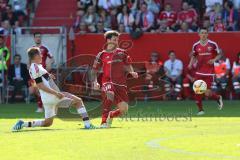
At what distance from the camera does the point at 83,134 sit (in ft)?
47.0

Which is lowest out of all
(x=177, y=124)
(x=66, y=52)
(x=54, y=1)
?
(x=177, y=124)

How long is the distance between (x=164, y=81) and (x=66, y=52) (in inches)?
157

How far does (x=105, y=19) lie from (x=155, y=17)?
6.56 feet

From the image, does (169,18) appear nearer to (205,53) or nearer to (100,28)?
(100,28)

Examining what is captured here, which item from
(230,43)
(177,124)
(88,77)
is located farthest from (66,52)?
(177,124)

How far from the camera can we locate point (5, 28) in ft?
95.8

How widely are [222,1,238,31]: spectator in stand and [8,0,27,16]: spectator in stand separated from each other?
27.6ft

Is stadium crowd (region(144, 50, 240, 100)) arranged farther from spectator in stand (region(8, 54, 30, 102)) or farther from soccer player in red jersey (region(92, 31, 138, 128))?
soccer player in red jersey (region(92, 31, 138, 128))

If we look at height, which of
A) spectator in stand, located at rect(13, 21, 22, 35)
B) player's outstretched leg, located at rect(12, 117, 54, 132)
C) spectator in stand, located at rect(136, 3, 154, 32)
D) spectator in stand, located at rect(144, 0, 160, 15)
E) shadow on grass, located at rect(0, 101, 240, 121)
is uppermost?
spectator in stand, located at rect(144, 0, 160, 15)

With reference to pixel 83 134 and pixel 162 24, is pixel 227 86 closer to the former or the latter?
pixel 162 24

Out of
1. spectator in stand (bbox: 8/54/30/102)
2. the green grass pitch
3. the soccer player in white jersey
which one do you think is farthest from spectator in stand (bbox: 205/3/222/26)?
the soccer player in white jersey

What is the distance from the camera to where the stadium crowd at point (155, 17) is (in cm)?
2833

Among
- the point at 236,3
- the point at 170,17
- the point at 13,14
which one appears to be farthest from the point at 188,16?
the point at 13,14

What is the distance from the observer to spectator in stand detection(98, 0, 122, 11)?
30.1 m
